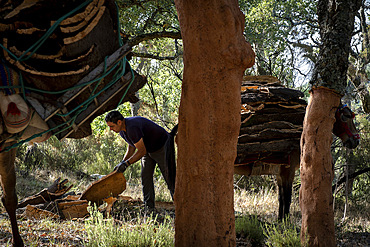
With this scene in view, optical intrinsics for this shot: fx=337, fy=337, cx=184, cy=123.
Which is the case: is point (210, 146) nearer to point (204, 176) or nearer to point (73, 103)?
point (204, 176)

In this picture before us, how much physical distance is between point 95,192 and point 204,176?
433 centimetres

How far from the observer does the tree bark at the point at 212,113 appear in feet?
7.10

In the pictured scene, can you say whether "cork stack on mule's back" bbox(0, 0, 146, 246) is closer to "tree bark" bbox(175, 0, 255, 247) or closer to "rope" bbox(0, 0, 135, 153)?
"rope" bbox(0, 0, 135, 153)

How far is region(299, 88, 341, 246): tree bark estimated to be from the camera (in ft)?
11.6

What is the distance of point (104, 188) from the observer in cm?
600

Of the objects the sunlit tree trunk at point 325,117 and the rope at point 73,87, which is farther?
the sunlit tree trunk at point 325,117

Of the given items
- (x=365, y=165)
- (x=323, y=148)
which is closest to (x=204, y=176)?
(x=323, y=148)

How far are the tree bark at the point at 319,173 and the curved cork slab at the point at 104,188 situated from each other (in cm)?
329

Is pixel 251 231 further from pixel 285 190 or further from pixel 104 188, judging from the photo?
pixel 104 188

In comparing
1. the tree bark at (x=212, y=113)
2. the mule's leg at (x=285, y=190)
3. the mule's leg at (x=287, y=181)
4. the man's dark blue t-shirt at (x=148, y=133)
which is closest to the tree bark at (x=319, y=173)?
the tree bark at (x=212, y=113)

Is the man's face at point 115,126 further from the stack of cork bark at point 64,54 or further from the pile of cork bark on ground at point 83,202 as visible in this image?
the stack of cork bark at point 64,54

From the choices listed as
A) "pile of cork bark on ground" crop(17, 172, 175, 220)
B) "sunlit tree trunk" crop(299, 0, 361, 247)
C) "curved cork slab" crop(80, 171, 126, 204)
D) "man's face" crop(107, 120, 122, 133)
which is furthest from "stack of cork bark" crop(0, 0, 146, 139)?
"curved cork slab" crop(80, 171, 126, 204)

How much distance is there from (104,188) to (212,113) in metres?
4.33

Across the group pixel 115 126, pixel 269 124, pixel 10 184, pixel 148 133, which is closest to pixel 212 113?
pixel 10 184
